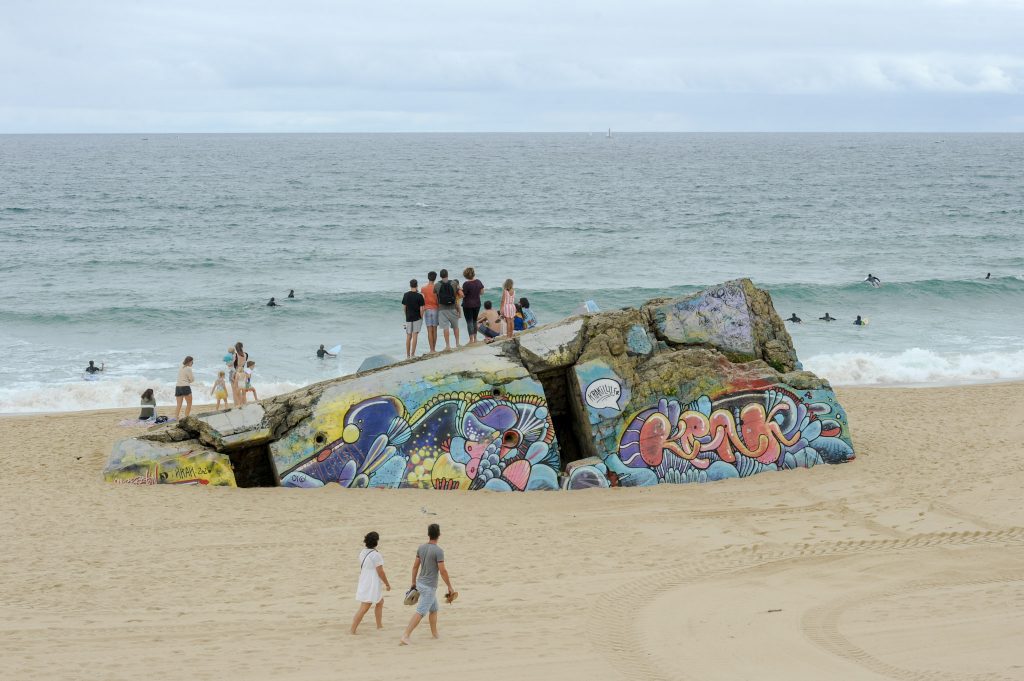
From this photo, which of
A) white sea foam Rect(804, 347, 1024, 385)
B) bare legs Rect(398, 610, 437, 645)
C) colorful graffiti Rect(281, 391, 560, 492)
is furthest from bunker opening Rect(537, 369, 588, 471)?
white sea foam Rect(804, 347, 1024, 385)

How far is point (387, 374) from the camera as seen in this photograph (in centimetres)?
1548

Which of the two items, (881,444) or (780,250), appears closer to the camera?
(881,444)

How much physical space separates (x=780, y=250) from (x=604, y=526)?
129ft

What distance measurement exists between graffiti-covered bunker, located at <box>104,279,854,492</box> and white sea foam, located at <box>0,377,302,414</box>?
8.05 m

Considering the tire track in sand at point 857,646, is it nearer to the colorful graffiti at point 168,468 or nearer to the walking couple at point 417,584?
the walking couple at point 417,584

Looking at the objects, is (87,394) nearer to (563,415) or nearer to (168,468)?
(168,468)

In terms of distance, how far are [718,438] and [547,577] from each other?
4.89 meters

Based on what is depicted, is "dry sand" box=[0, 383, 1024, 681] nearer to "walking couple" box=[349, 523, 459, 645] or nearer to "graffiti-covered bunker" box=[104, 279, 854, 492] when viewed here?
"walking couple" box=[349, 523, 459, 645]

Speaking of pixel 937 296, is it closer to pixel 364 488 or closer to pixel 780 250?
pixel 780 250

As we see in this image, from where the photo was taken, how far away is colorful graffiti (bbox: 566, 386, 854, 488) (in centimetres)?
1541

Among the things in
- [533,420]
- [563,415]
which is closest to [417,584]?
[533,420]

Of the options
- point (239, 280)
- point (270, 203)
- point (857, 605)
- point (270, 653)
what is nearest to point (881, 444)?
point (857, 605)

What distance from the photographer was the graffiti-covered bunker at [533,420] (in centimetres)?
1519

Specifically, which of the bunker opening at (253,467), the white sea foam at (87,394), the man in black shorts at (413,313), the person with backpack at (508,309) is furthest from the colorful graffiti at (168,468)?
the white sea foam at (87,394)
